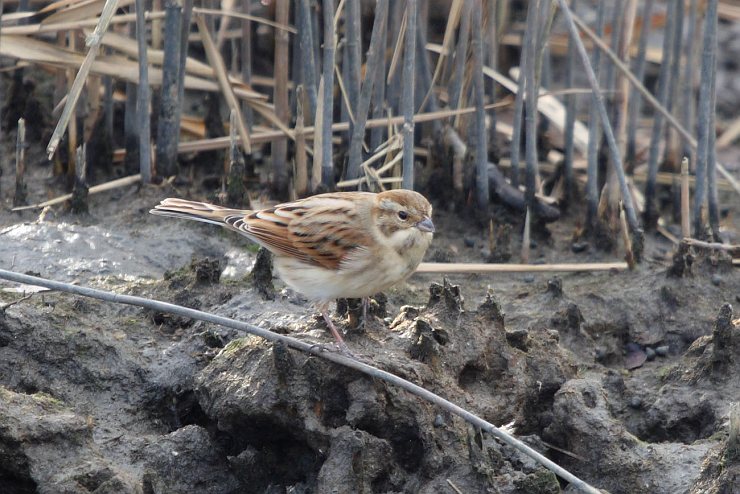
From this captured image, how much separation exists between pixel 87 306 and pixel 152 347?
536 millimetres

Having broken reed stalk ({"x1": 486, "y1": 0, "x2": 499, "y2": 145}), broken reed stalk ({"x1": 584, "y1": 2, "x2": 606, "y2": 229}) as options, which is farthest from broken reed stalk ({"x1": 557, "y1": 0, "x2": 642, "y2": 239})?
broken reed stalk ({"x1": 486, "y1": 0, "x2": 499, "y2": 145})

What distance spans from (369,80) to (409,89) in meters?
0.45

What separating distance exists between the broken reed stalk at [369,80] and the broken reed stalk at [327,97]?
173 mm

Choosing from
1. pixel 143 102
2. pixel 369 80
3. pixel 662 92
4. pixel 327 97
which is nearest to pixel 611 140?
pixel 662 92

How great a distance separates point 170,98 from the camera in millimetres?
8219

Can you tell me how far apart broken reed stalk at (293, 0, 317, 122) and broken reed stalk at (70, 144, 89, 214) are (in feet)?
5.35

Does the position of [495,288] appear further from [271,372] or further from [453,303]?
[271,372]

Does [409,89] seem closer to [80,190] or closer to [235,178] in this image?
[235,178]

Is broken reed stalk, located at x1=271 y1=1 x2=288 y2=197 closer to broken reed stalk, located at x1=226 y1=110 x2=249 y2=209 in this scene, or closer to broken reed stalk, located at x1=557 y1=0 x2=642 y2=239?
broken reed stalk, located at x1=226 y1=110 x2=249 y2=209

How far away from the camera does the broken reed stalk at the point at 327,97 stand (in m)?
7.47

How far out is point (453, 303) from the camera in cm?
624

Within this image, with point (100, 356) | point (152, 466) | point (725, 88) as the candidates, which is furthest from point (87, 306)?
point (725, 88)

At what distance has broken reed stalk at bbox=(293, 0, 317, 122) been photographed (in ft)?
25.8

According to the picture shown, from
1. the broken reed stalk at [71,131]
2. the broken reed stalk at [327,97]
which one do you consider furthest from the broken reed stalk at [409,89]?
the broken reed stalk at [71,131]
